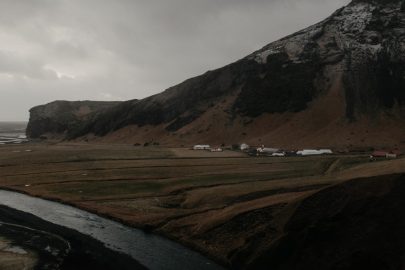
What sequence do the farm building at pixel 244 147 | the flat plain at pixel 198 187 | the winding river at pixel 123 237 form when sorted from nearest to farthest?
the winding river at pixel 123 237, the flat plain at pixel 198 187, the farm building at pixel 244 147

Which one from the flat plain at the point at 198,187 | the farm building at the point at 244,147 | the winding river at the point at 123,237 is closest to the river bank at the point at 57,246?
the winding river at the point at 123,237

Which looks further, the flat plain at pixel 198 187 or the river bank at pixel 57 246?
the flat plain at pixel 198 187

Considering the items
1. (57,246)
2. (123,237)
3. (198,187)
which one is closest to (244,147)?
(198,187)

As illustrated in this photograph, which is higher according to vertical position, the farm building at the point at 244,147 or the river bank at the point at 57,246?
the river bank at the point at 57,246

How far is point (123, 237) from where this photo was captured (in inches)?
2559

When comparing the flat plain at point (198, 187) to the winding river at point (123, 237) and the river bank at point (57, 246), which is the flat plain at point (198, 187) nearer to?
the winding river at point (123, 237)

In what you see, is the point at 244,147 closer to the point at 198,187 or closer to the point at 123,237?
the point at 198,187

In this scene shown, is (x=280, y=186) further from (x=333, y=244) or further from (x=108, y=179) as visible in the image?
(x=108, y=179)

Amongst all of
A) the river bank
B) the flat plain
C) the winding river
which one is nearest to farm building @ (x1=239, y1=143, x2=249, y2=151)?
the flat plain

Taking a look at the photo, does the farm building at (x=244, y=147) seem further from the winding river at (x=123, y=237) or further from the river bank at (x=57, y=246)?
the river bank at (x=57, y=246)

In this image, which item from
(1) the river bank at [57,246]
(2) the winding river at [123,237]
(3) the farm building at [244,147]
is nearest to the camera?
(1) the river bank at [57,246]

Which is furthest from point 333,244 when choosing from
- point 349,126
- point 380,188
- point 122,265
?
point 349,126

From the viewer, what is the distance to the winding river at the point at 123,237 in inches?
2164

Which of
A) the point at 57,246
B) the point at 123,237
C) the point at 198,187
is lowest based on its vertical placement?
the point at 123,237
